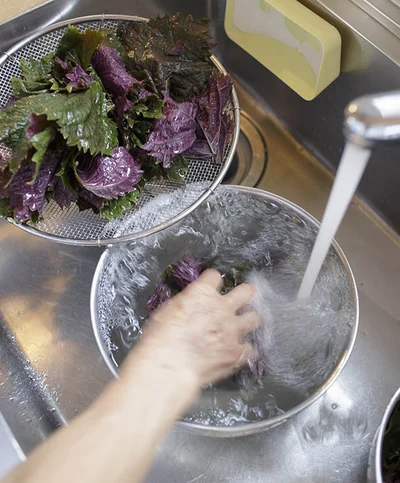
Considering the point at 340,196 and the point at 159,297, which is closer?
the point at 340,196

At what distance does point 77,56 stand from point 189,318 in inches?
17.6

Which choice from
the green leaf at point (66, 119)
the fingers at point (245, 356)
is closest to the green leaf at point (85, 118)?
the green leaf at point (66, 119)

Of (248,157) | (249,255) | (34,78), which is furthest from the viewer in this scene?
(248,157)

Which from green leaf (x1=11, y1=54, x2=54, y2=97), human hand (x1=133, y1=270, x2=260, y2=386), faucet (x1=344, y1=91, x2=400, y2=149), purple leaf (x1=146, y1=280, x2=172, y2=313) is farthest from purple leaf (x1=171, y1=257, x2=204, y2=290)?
faucet (x1=344, y1=91, x2=400, y2=149)

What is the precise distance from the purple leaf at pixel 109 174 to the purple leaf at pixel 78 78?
11 centimetres

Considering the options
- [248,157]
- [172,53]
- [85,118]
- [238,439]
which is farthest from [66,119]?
[238,439]

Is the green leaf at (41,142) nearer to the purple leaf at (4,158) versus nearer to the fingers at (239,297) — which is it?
the purple leaf at (4,158)

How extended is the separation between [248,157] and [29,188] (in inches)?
18.4

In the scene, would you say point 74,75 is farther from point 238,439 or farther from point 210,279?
point 238,439

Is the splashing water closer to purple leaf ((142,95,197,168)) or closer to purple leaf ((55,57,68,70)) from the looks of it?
purple leaf ((142,95,197,168))

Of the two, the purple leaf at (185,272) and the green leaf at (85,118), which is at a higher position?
the green leaf at (85,118)

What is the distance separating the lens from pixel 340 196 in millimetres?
618

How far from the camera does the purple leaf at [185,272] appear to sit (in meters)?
0.85

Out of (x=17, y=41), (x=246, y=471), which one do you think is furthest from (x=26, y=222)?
(x=246, y=471)
